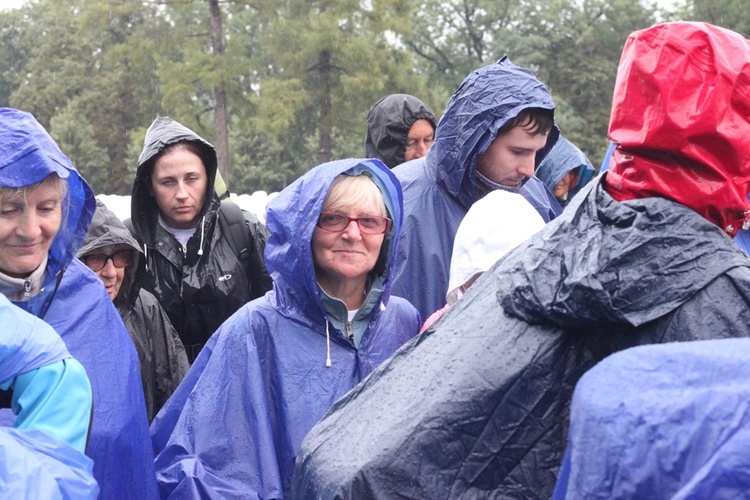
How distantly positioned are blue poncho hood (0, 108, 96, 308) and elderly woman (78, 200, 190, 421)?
962mm

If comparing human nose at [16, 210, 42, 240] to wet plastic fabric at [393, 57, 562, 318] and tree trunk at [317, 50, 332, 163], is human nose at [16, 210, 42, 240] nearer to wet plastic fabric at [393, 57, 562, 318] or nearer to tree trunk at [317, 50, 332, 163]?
wet plastic fabric at [393, 57, 562, 318]

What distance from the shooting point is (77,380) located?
2271mm

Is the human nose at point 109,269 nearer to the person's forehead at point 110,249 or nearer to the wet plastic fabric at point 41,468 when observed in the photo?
the person's forehead at point 110,249

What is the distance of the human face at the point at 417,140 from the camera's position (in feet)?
18.9

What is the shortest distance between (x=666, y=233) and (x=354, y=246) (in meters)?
1.64

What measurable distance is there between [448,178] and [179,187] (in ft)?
4.18

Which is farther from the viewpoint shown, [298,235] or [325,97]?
[325,97]

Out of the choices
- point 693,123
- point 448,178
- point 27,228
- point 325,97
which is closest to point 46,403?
point 27,228

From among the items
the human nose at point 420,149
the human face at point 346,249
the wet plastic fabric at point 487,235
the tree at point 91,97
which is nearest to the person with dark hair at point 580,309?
the wet plastic fabric at point 487,235

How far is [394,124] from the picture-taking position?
5.81 m

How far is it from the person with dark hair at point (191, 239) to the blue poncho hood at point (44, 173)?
134 cm

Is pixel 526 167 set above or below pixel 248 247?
above

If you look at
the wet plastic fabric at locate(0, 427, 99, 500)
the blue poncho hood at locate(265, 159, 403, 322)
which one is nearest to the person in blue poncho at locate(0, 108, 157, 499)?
the blue poncho hood at locate(265, 159, 403, 322)

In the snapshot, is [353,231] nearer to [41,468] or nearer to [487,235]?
[487,235]
